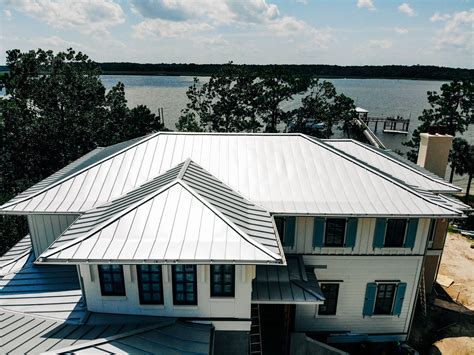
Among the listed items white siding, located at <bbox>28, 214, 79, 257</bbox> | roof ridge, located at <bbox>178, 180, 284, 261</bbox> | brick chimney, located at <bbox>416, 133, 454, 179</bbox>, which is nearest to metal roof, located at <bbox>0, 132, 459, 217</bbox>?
white siding, located at <bbox>28, 214, 79, 257</bbox>

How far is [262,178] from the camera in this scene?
15305 mm

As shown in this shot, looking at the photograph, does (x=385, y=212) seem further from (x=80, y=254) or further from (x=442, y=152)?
(x=80, y=254)

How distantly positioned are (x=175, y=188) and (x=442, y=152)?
1560 cm

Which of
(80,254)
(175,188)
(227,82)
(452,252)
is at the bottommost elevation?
(452,252)

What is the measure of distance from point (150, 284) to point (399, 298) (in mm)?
11304

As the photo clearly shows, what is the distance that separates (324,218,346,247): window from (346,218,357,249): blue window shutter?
19 cm

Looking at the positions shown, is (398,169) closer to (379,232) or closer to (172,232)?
(379,232)

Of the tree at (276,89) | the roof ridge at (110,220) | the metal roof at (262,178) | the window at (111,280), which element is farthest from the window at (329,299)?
the tree at (276,89)

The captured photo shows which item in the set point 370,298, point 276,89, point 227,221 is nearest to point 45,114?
point 276,89

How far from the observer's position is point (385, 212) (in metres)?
13.7

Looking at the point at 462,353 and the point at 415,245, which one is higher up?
the point at 415,245

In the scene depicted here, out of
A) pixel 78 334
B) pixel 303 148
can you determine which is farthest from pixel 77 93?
pixel 78 334

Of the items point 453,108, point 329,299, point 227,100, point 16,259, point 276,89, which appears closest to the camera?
point 16,259

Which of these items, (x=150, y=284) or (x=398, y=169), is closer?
(x=150, y=284)
